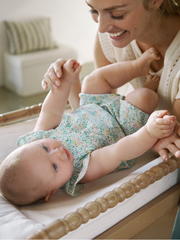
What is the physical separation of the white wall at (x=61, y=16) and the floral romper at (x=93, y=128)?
225 centimetres

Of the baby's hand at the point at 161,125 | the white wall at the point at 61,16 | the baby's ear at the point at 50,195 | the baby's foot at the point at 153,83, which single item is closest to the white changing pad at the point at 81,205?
the baby's ear at the point at 50,195

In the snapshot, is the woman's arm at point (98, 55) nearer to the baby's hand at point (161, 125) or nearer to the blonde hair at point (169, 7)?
the blonde hair at point (169, 7)

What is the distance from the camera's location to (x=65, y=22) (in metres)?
3.31

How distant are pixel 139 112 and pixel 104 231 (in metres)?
0.52

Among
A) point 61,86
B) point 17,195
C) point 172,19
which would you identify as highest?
point 172,19

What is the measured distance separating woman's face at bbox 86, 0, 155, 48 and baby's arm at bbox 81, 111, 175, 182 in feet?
1.29

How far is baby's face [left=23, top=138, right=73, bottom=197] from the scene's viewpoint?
0.93 meters

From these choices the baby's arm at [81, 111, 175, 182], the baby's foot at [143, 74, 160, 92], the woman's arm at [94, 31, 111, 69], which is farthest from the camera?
the woman's arm at [94, 31, 111, 69]

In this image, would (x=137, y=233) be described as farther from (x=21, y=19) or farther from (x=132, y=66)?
(x=21, y=19)

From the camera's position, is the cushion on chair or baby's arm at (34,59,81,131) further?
the cushion on chair

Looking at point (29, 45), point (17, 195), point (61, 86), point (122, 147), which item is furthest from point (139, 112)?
point (29, 45)

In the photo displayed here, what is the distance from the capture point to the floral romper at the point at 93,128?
1089 millimetres

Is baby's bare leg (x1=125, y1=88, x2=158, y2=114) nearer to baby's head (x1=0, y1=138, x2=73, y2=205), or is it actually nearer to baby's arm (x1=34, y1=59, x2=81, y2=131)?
baby's arm (x1=34, y1=59, x2=81, y2=131)

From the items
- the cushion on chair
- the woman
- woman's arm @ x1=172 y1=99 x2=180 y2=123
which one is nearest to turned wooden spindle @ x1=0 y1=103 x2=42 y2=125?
the woman
